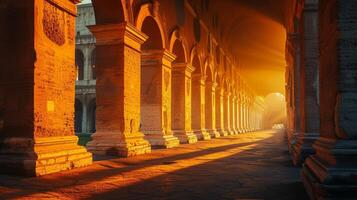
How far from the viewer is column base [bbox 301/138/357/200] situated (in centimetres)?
292

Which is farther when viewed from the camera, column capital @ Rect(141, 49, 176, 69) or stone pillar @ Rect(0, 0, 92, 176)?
column capital @ Rect(141, 49, 176, 69)

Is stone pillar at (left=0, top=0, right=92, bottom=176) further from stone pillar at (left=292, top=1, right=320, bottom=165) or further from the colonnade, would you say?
stone pillar at (left=292, top=1, right=320, bottom=165)

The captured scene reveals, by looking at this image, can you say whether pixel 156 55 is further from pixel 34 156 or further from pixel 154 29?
pixel 34 156

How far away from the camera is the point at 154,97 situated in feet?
35.3

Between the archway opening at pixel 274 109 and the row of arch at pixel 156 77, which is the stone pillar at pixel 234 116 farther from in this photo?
the archway opening at pixel 274 109

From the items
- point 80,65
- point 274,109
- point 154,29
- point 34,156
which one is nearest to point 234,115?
point 80,65

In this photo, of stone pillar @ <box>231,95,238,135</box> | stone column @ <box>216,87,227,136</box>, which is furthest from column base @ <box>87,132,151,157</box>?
stone pillar @ <box>231,95,238,135</box>

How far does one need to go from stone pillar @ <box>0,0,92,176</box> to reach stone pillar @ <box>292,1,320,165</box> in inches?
151

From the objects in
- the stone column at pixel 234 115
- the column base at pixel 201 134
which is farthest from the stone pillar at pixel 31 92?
the stone column at pixel 234 115

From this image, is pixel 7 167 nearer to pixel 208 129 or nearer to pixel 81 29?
pixel 208 129

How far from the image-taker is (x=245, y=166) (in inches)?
251

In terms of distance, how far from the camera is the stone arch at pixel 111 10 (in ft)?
25.9

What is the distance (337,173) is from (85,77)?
28.4 metres

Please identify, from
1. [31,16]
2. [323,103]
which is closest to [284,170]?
[323,103]
